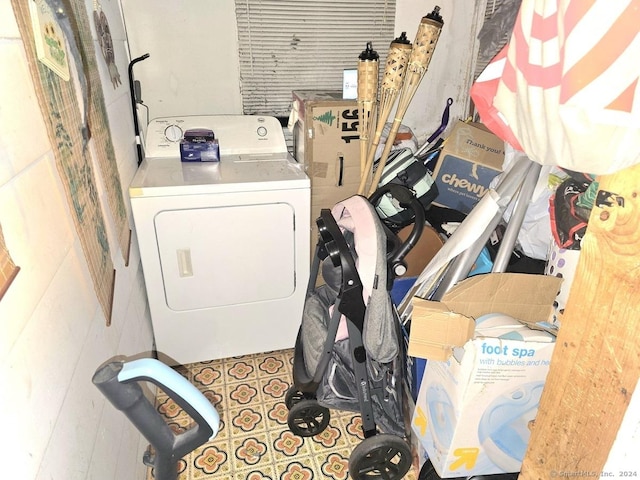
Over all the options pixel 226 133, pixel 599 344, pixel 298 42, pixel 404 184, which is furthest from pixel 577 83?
pixel 298 42

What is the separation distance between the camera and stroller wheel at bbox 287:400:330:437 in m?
1.61

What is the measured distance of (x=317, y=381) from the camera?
148 cm

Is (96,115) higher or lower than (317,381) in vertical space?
higher

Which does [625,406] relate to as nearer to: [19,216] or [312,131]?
[19,216]

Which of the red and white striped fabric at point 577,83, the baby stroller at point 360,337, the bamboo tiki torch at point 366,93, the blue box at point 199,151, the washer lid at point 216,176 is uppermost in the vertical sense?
the red and white striped fabric at point 577,83

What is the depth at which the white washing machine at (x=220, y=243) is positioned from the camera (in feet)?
5.59

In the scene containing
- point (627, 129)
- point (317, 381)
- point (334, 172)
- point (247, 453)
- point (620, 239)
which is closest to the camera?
point (627, 129)

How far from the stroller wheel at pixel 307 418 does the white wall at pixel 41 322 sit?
2.13ft

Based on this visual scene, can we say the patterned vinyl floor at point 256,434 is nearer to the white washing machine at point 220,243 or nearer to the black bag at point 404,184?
the white washing machine at point 220,243

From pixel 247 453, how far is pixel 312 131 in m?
1.40

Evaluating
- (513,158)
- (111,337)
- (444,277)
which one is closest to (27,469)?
(111,337)

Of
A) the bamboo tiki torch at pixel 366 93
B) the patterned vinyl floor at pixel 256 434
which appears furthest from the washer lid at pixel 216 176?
the patterned vinyl floor at pixel 256 434

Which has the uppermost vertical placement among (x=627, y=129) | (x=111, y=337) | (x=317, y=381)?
(x=627, y=129)

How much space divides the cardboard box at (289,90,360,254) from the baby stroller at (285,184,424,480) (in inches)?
23.8
